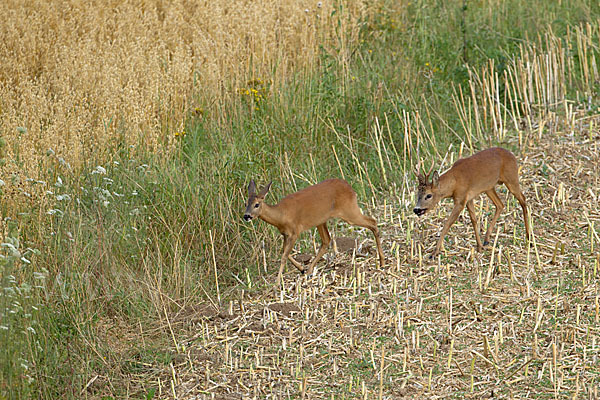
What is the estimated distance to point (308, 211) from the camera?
267 inches

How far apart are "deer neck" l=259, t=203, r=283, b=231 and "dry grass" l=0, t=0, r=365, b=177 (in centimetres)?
Result: 197

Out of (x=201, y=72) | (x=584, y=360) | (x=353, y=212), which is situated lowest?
(x=584, y=360)

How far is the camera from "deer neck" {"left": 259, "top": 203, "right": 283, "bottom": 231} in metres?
6.63

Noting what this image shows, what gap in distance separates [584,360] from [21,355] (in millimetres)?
3597

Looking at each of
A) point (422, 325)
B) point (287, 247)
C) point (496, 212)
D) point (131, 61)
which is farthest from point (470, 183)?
point (131, 61)

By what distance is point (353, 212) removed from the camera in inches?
277

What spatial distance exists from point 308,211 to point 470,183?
1.36 m

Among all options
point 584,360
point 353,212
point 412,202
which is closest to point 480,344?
Result: point 584,360

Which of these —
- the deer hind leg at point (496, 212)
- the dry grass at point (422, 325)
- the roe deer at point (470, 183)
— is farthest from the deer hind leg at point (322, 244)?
the deer hind leg at point (496, 212)

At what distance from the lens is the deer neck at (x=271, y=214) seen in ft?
21.7

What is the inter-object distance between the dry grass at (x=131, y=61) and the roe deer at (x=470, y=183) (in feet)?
9.29

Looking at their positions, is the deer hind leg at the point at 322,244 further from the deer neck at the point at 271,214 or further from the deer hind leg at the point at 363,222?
the deer neck at the point at 271,214

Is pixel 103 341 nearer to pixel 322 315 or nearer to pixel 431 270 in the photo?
pixel 322 315

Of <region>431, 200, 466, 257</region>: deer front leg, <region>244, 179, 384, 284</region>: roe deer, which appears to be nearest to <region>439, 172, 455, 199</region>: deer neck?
<region>431, 200, 466, 257</region>: deer front leg
